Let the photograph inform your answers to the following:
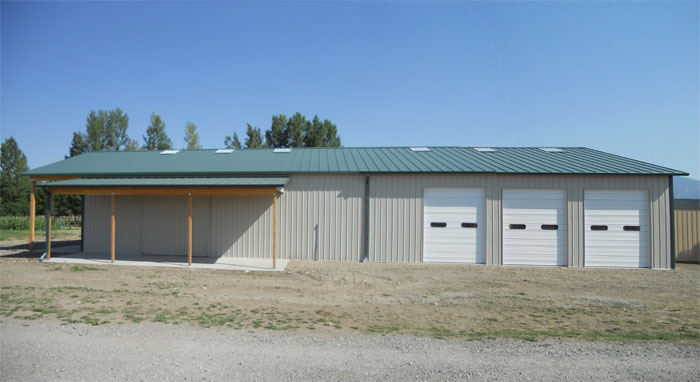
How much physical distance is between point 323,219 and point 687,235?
14.3 meters

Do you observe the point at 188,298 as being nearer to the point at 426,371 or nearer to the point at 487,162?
the point at 426,371

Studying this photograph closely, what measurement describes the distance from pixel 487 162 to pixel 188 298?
11159 mm

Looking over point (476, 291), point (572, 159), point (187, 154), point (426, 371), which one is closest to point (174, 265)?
point (187, 154)

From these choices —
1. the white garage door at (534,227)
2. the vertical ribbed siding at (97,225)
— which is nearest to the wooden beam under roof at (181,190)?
the vertical ribbed siding at (97,225)

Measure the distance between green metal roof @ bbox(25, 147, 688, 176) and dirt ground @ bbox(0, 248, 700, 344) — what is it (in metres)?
3.52

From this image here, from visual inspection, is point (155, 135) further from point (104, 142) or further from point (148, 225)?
point (148, 225)

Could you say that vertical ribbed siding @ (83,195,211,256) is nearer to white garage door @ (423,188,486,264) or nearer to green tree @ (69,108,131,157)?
white garage door @ (423,188,486,264)

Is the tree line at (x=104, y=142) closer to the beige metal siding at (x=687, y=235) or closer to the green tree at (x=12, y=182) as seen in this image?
the green tree at (x=12, y=182)

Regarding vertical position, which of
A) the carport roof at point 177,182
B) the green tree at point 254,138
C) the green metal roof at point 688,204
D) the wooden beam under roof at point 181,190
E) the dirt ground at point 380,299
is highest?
the green tree at point 254,138

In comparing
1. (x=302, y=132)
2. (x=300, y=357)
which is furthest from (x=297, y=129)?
(x=300, y=357)

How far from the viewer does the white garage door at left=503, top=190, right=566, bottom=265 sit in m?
12.4

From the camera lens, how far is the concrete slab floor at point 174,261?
1112cm

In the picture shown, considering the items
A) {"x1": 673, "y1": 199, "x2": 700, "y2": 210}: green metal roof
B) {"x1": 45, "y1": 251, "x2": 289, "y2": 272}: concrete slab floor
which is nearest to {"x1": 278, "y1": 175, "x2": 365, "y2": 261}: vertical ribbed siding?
{"x1": 45, "y1": 251, "x2": 289, "y2": 272}: concrete slab floor

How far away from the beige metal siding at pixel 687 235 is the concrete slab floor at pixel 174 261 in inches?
601
